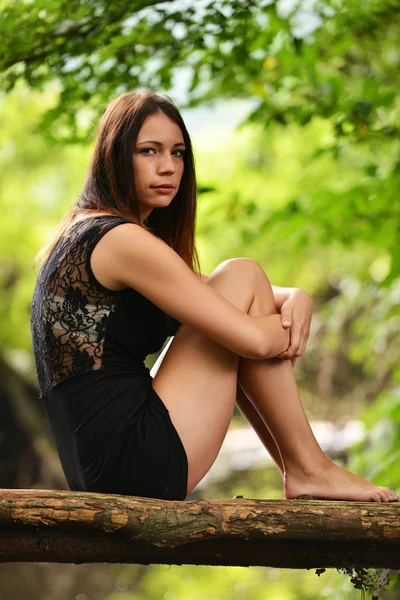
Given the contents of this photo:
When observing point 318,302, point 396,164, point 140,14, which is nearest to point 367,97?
point 396,164

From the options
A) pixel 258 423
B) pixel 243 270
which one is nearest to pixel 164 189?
pixel 243 270

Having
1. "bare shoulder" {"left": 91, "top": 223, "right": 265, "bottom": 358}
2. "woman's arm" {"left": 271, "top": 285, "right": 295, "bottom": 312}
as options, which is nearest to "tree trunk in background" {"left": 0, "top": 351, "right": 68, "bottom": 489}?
"woman's arm" {"left": 271, "top": 285, "right": 295, "bottom": 312}

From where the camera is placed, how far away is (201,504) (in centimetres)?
198

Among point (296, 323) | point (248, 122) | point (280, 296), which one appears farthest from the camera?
point (248, 122)

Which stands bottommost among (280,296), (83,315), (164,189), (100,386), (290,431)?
(290,431)

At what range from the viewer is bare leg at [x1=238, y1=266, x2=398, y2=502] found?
232 centimetres

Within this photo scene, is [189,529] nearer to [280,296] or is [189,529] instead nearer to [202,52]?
[280,296]

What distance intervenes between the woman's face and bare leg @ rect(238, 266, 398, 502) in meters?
0.40

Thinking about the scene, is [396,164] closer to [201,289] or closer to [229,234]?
[201,289]

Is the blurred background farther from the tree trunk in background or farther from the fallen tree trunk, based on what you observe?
the fallen tree trunk

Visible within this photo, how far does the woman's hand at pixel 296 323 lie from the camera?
7.57 ft

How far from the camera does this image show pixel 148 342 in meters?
2.32

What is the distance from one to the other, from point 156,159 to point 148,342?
0.53m

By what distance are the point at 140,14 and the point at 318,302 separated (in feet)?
43.5
